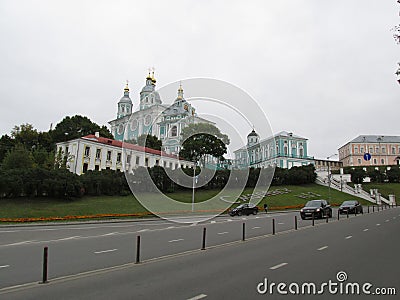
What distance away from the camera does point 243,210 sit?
39.3 metres

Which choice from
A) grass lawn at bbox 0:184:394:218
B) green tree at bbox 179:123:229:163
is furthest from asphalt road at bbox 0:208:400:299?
green tree at bbox 179:123:229:163

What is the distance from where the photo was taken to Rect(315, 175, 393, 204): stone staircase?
6300cm

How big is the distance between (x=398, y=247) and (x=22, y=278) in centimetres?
1256

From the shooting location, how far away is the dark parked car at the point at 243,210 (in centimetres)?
3835

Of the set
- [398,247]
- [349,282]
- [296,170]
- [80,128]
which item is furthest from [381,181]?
[349,282]

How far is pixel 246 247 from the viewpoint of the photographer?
13086 millimetres

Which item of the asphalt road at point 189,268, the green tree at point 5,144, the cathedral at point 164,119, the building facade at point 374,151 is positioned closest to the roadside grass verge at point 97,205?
the cathedral at point 164,119

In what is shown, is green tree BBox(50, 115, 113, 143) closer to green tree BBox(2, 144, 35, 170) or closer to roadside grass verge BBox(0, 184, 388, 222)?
green tree BBox(2, 144, 35, 170)

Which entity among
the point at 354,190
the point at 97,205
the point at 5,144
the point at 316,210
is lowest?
the point at 97,205

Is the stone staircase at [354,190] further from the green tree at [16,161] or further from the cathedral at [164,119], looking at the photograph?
the green tree at [16,161]

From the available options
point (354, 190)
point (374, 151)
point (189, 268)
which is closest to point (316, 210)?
point (189, 268)

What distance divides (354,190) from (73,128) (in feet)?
209

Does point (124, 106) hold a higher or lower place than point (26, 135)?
higher

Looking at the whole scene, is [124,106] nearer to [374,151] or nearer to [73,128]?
[73,128]
